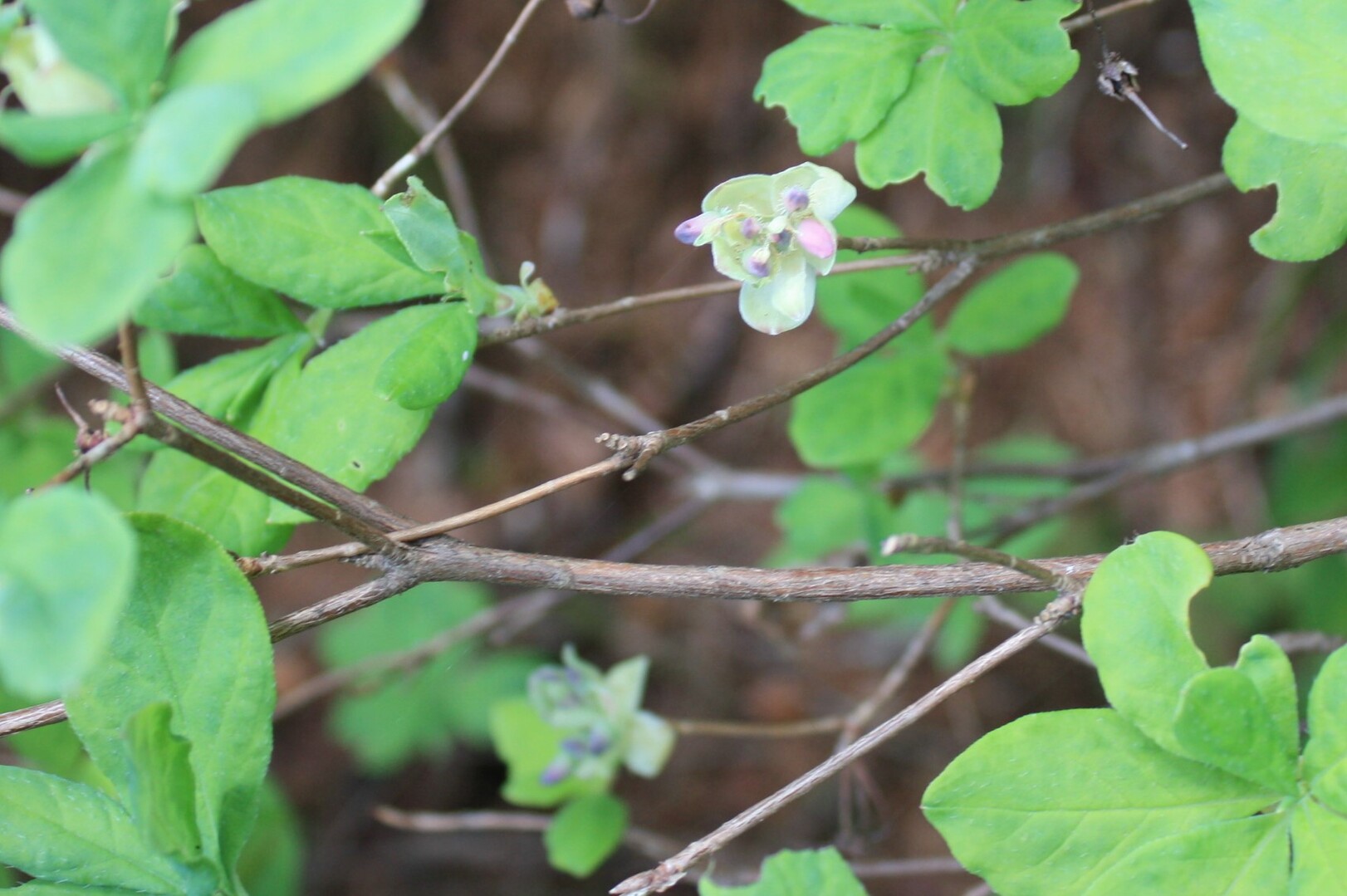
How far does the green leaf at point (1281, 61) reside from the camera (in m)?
1.06

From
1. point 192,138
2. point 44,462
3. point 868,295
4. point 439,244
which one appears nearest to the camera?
point 192,138

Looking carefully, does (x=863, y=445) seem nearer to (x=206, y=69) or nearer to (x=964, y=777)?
(x=964, y=777)

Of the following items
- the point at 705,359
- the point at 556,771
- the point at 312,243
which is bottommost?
the point at 705,359

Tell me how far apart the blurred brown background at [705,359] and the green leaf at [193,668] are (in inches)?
84.4

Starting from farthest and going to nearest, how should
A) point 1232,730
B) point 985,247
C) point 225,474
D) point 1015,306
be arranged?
point 1015,306
point 985,247
point 225,474
point 1232,730

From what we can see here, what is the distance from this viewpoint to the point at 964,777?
1.09 meters

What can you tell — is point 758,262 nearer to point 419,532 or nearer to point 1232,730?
point 419,532

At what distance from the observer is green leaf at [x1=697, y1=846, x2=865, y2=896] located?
1296 millimetres

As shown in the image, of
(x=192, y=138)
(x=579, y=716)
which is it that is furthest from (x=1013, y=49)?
(x=579, y=716)

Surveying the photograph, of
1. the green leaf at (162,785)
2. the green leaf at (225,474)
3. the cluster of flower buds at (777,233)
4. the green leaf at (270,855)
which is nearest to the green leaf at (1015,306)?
the cluster of flower buds at (777,233)

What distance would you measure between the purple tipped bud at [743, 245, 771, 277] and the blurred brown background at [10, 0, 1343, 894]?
82.4 inches

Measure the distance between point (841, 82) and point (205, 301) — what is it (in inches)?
35.0

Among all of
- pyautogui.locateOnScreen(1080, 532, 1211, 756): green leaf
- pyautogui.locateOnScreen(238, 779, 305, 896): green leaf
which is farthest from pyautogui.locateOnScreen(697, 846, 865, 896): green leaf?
pyautogui.locateOnScreen(238, 779, 305, 896): green leaf

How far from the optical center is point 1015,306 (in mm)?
1980
